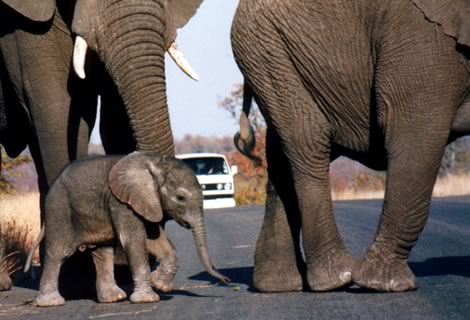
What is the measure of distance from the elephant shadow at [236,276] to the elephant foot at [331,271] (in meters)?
0.71

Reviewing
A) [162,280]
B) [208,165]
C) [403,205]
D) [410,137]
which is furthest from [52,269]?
[208,165]

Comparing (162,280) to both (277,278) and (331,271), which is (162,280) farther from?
(331,271)

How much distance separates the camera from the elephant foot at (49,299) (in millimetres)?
12062

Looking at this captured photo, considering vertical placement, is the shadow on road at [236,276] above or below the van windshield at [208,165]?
below

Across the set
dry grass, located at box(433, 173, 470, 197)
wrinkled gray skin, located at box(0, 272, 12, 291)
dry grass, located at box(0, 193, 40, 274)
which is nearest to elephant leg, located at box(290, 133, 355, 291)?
wrinkled gray skin, located at box(0, 272, 12, 291)

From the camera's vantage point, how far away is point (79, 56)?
507 inches

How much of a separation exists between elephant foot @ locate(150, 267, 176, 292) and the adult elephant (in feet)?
3.05

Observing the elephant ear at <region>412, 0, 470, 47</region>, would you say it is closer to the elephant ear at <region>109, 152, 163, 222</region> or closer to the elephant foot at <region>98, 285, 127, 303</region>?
the elephant ear at <region>109, 152, 163, 222</region>

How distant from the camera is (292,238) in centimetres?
1303

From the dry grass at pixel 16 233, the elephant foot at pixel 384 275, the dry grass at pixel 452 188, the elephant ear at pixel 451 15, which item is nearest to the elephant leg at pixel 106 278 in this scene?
the elephant foot at pixel 384 275

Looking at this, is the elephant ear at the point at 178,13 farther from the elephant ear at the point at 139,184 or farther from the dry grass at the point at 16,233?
the dry grass at the point at 16,233

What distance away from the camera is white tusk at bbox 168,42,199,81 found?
1317cm

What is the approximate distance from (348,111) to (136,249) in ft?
6.46

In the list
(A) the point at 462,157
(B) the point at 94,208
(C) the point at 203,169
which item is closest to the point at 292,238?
(B) the point at 94,208
